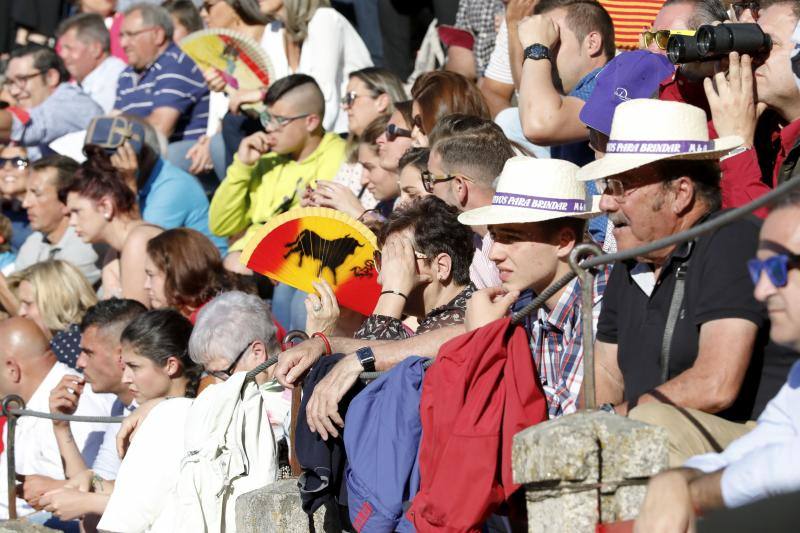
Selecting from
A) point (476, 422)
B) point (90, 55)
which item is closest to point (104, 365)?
point (476, 422)

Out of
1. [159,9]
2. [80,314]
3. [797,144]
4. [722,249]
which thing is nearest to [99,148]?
[80,314]

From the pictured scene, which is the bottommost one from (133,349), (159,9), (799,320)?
(133,349)

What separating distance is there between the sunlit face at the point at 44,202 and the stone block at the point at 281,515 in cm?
556

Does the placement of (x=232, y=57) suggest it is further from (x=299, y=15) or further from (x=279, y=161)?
(x=279, y=161)

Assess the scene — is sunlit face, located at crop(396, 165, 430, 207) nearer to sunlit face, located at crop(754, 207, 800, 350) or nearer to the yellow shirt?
the yellow shirt

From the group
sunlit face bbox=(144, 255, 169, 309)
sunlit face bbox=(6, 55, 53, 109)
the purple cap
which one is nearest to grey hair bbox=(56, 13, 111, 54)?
sunlit face bbox=(6, 55, 53, 109)

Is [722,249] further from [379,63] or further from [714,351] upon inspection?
[379,63]

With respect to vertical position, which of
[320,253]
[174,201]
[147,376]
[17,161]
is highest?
[320,253]

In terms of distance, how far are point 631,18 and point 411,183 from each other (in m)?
1.87

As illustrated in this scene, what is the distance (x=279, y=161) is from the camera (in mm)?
9586

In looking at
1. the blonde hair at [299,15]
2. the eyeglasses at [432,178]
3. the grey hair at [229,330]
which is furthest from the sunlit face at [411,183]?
the blonde hair at [299,15]

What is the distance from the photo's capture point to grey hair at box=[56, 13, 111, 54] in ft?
43.5

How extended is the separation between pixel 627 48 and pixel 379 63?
429cm

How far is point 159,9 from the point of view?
1191cm
